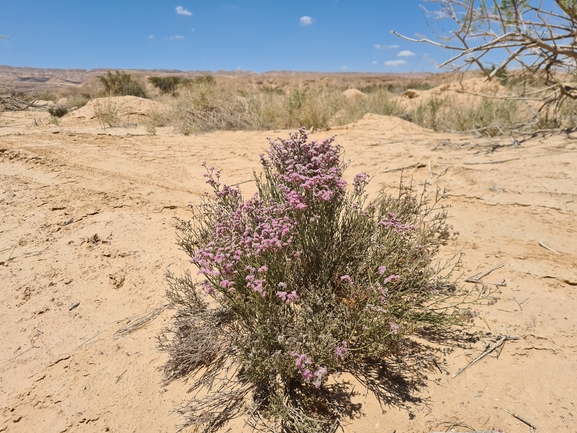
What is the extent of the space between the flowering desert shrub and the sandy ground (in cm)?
21

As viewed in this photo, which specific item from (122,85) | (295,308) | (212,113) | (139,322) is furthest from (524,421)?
(122,85)

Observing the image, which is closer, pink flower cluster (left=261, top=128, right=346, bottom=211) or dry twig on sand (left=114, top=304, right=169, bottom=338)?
pink flower cluster (left=261, top=128, right=346, bottom=211)

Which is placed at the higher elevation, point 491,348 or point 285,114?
point 285,114

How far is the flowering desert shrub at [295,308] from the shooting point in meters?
1.85

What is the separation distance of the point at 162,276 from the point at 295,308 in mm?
1398

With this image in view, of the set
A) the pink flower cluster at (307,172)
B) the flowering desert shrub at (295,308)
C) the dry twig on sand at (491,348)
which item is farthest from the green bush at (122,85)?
the dry twig on sand at (491,348)

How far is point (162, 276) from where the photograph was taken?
9.86 feet

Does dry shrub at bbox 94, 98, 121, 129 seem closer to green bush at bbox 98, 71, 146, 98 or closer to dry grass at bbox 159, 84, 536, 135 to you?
dry grass at bbox 159, 84, 536, 135

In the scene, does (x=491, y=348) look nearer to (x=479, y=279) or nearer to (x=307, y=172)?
(x=479, y=279)

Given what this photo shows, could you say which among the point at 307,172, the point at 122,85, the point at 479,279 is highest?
the point at 122,85

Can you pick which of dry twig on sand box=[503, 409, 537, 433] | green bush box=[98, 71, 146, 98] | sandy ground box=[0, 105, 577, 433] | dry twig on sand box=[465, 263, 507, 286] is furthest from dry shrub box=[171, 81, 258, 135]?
green bush box=[98, 71, 146, 98]

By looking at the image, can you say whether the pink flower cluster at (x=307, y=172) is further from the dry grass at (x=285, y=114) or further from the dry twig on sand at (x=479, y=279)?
the dry grass at (x=285, y=114)

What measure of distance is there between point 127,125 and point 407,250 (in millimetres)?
8642

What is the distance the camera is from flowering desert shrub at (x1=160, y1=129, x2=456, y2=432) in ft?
6.07
